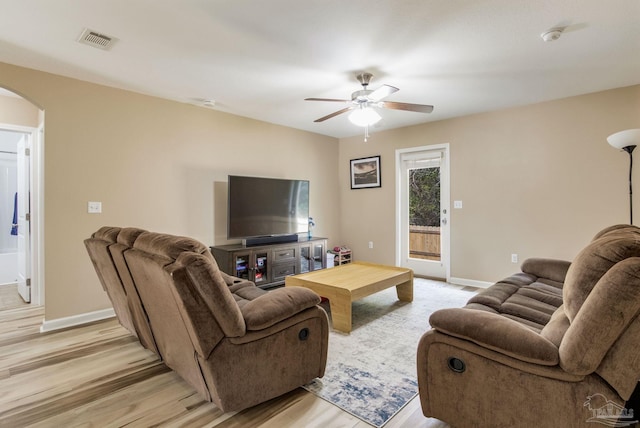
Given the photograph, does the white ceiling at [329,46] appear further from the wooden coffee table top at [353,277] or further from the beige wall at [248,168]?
the wooden coffee table top at [353,277]

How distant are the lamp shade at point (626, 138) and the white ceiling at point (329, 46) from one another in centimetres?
61

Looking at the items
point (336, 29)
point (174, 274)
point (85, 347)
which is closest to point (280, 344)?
point (174, 274)

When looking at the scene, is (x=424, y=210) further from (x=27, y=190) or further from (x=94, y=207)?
(x=27, y=190)

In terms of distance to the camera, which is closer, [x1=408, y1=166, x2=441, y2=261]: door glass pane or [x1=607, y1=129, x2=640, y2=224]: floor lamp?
[x1=607, y1=129, x2=640, y2=224]: floor lamp

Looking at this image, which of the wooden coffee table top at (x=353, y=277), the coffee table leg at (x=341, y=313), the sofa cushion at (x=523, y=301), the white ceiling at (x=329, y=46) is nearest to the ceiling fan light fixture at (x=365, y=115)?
the white ceiling at (x=329, y=46)

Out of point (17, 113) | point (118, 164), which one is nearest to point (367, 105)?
point (118, 164)

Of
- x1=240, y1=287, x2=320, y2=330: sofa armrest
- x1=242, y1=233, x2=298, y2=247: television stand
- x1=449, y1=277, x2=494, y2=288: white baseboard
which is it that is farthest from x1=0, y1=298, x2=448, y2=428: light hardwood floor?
x1=449, y1=277, x2=494, y2=288: white baseboard

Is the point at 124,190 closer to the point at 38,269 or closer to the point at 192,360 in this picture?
the point at 38,269

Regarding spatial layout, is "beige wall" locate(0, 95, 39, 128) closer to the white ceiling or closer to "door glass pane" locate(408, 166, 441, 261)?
the white ceiling

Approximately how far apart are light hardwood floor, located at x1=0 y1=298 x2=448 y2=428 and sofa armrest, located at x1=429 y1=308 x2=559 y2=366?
1.92 feet

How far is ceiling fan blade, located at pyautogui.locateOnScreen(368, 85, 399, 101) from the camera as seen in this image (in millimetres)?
2660

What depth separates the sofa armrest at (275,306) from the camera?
5.47ft

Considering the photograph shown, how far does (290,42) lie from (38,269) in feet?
12.5

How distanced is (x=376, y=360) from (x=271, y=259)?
2.28 m
